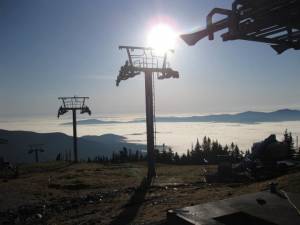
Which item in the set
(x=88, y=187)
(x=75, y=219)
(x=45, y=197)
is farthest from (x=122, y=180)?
(x=75, y=219)

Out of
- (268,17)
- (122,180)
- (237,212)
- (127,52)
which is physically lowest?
(122,180)

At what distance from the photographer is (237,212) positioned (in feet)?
31.6

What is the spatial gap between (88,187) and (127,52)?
958 cm

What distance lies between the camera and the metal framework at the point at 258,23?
19.7 feet

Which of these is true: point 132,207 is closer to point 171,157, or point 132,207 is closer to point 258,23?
point 258,23

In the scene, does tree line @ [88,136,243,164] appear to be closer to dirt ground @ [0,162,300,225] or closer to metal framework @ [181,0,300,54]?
dirt ground @ [0,162,300,225]

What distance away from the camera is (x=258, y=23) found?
6.34m

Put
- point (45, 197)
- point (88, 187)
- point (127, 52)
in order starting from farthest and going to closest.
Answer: point (127, 52)
point (88, 187)
point (45, 197)

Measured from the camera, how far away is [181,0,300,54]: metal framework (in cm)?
600

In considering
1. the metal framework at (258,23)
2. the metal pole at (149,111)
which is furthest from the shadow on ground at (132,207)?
the metal framework at (258,23)

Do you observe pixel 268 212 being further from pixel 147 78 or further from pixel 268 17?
pixel 147 78

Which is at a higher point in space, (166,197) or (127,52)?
(127,52)

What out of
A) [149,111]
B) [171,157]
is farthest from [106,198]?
[171,157]

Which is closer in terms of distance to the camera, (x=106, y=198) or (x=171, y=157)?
(x=106, y=198)
